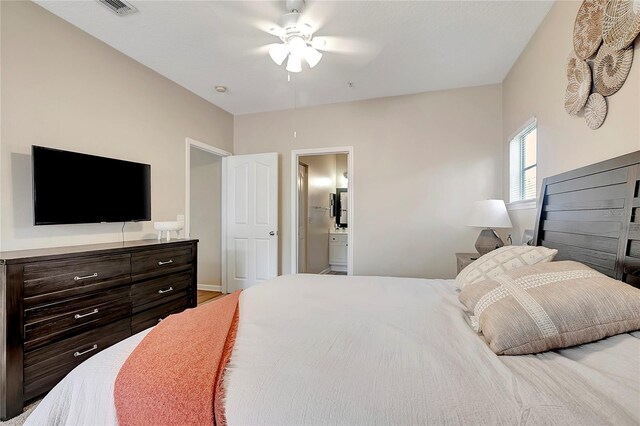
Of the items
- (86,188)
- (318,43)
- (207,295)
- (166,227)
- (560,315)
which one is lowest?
(207,295)

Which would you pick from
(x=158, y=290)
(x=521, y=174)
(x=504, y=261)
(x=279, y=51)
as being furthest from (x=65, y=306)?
(x=521, y=174)

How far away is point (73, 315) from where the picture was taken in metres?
1.91

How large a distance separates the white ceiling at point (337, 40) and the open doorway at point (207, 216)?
1304mm

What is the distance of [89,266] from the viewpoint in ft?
6.56

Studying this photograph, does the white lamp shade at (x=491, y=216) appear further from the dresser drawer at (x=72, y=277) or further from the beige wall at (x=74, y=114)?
the beige wall at (x=74, y=114)

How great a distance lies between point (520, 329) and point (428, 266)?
2811mm

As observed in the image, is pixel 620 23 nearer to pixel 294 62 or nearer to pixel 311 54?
pixel 311 54

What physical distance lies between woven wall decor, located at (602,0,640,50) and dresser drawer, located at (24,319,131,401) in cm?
345

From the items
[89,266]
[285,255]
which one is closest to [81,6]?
[89,266]

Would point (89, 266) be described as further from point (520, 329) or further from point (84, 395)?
point (520, 329)

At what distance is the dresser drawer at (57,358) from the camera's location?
171 cm

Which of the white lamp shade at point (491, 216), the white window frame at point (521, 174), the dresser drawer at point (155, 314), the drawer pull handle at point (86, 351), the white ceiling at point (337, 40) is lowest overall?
the drawer pull handle at point (86, 351)

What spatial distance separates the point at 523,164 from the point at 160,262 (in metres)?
3.54

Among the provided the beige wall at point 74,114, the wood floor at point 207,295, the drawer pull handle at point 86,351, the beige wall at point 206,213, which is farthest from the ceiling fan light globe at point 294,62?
the wood floor at point 207,295
